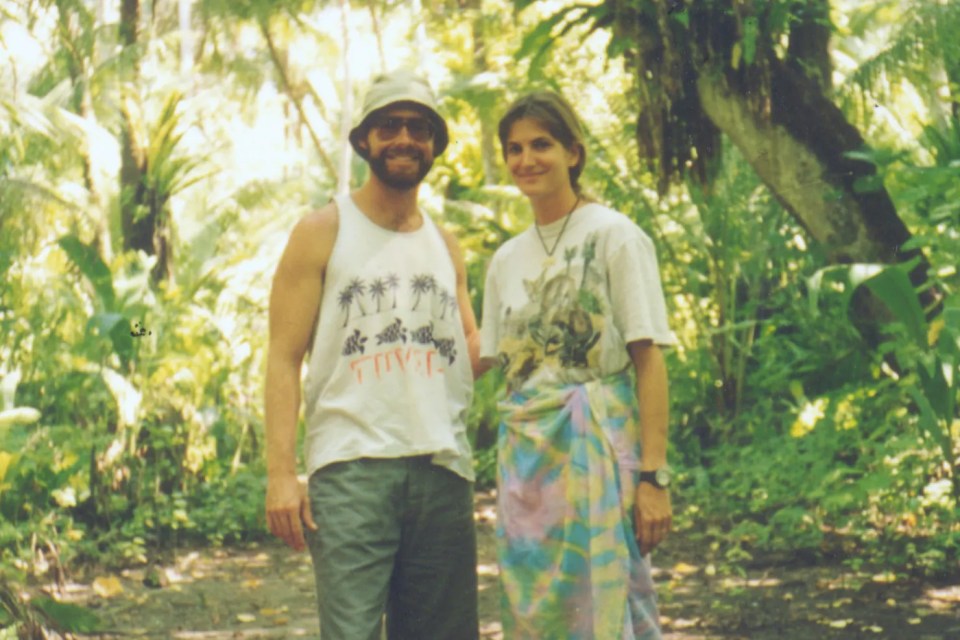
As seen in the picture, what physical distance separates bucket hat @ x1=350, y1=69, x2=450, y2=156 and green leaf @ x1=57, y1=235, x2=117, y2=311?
4.47m

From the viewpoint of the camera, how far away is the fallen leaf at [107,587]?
21.7ft

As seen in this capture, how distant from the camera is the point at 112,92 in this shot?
10.6m

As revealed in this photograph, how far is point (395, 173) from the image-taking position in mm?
3078

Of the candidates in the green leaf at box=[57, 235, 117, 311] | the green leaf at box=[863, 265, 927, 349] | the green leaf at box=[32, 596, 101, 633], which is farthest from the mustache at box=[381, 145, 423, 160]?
the green leaf at box=[57, 235, 117, 311]

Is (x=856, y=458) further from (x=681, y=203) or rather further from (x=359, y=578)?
(x=359, y=578)

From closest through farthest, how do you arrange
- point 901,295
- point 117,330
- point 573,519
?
1. point 573,519
2. point 901,295
3. point 117,330

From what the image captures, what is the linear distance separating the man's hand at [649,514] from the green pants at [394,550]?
1.57 feet

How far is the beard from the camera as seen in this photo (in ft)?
10.1

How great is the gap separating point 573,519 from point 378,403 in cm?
55

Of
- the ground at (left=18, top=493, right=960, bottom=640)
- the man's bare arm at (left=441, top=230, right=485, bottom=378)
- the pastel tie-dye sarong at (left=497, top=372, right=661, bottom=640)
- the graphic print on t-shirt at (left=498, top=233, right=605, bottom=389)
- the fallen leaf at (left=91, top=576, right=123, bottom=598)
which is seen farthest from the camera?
the fallen leaf at (left=91, top=576, right=123, bottom=598)

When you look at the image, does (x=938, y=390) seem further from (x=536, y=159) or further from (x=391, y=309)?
(x=391, y=309)

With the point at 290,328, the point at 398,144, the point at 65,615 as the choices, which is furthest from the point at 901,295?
the point at 65,615

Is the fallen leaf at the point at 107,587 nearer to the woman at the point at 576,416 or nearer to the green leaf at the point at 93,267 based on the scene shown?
the green leaf at the point at 93,267

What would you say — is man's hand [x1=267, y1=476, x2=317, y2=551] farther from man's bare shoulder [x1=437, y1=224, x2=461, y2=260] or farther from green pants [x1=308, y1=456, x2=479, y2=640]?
man's bare shoulder [x1=437, y1=224, x2=461, y2=260]
